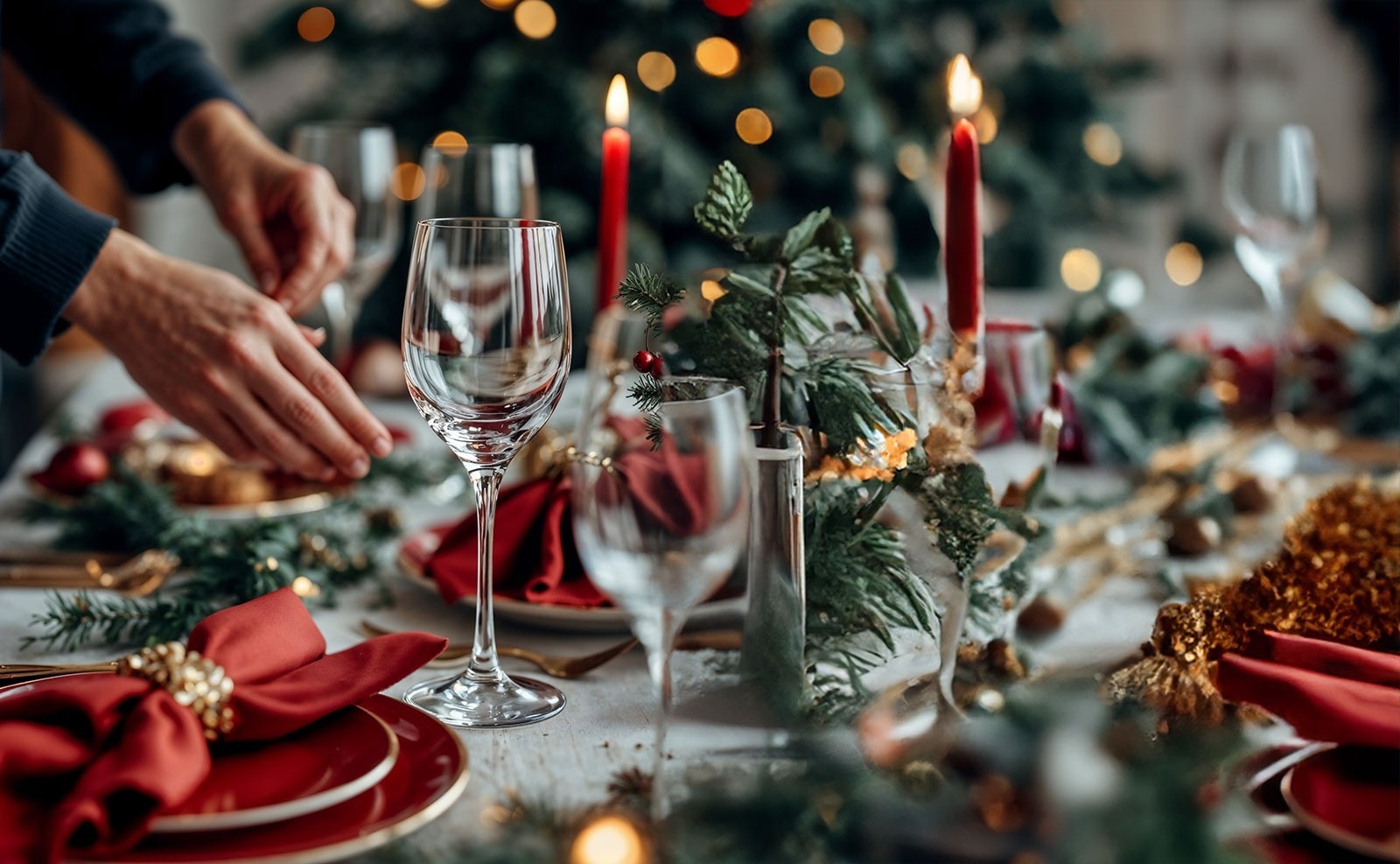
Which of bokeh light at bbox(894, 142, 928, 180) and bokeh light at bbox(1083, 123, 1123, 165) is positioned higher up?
bokeh light at bbox(1083, 123, 1123, 165)

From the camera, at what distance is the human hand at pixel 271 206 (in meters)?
1.08

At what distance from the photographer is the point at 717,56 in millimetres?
2410

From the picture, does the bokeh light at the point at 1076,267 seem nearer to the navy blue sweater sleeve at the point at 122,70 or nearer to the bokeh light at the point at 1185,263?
the bokeh light at the point at 1185,263

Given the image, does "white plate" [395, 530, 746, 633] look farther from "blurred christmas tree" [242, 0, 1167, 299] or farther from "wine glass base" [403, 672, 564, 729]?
"blurred christmas tree" [242, 0, 1167, 299]

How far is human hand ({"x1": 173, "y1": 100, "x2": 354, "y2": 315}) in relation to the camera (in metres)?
1.08

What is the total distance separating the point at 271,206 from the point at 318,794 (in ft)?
2.46

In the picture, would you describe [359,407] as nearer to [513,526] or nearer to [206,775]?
[513,526]

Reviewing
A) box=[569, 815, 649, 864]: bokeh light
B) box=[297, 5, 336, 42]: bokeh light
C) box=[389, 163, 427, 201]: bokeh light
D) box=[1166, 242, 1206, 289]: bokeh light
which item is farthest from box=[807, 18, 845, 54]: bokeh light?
box=[569, 815, 649, 864]: bokeh light

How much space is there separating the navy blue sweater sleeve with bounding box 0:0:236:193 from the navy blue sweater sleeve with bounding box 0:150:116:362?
1.38 ft

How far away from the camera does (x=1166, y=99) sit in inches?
149

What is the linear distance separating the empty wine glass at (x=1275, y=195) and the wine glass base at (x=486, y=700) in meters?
0.98

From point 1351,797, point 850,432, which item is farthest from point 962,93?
point 1351,797

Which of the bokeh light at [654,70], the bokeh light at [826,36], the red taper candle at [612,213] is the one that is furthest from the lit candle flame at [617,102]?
the bokeh light at [826,36]

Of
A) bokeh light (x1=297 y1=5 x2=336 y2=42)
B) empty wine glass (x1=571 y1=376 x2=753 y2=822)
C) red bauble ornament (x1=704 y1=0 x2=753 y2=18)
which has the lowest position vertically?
empty wine glass (x1=571 y1=376 x2=753 y2=822)
